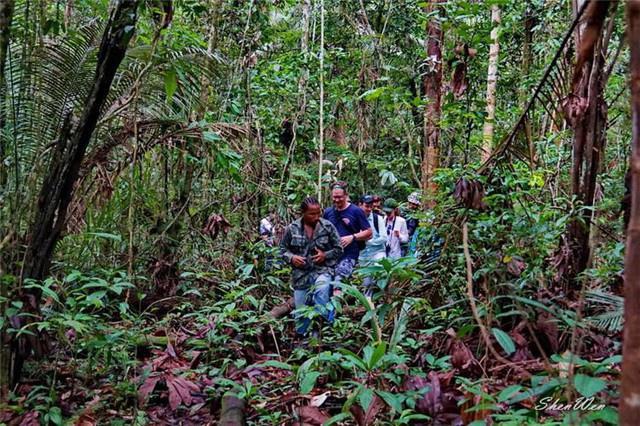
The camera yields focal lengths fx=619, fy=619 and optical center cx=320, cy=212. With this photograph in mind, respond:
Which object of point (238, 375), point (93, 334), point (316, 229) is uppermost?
point (316, 229)

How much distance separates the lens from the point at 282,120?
9648 millimetres

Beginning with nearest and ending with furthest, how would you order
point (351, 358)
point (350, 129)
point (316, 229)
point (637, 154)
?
point (637, 154) < point (351, 358) < point (316, 229) < point (350, 129)

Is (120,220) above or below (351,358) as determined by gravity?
above

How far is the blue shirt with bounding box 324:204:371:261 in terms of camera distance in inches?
257

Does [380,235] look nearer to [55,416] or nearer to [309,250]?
[309,250]

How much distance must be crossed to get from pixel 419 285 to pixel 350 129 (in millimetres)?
8436

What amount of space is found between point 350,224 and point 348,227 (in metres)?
0.04

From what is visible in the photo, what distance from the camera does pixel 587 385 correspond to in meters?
2.24

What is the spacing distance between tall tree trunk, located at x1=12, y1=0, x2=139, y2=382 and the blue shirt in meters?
3.17

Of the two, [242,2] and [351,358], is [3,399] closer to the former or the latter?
[351,358]

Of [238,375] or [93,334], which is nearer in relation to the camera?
[93,334]

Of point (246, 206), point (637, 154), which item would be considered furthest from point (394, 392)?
point (246, 206)

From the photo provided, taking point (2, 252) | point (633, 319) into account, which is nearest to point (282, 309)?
point (2, 252)

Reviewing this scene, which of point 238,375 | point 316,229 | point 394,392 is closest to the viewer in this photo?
point 394,392
